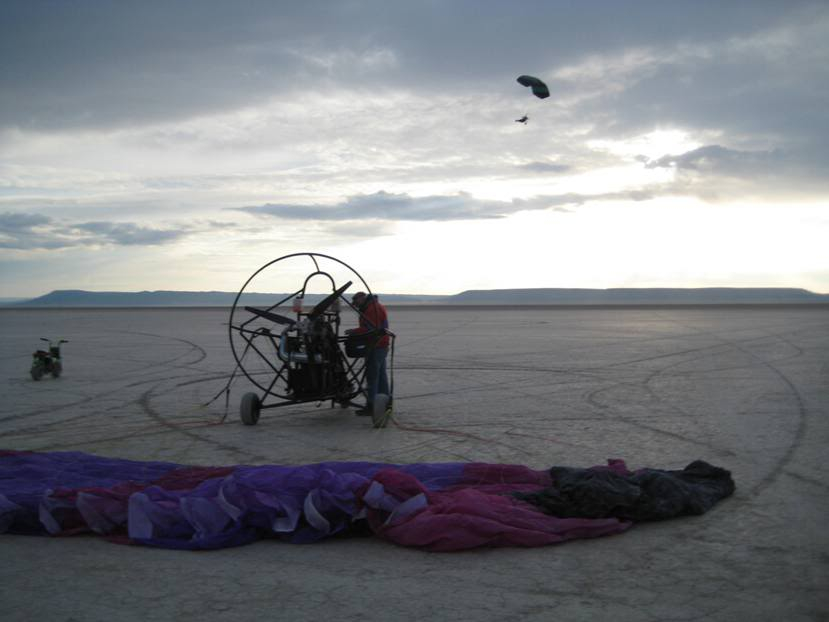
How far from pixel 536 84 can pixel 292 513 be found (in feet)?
34.1

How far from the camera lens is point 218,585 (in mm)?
4754

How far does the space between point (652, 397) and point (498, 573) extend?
8.21 m

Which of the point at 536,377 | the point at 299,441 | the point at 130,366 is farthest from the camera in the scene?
the point at 130,366

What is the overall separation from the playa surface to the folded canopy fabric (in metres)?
0.14

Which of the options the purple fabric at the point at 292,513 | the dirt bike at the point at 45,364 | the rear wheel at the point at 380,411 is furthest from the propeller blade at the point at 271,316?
the dirt bike at the point at 45,364

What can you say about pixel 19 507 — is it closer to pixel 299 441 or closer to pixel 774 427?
pixel 299 441

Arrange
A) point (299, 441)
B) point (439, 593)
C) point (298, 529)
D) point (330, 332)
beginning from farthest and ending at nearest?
point (330, 332) → point (299, 441) → point (298, 529) → point (439, 593)

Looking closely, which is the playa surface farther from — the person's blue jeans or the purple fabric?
the person's blue jeans

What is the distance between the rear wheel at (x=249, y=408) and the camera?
10.6 metres

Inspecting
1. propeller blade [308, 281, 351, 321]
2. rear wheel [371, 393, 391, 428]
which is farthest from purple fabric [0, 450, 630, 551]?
propeller blade [308, 281, 351, 321]

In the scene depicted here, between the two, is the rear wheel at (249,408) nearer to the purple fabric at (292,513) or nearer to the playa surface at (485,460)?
the playa surface at (485,460)

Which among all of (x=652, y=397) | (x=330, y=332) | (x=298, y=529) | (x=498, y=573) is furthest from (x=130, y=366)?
(x=498, y=573)

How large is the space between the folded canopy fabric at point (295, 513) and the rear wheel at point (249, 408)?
4.38 metres

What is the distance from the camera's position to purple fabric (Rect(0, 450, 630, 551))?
543 centimetres
